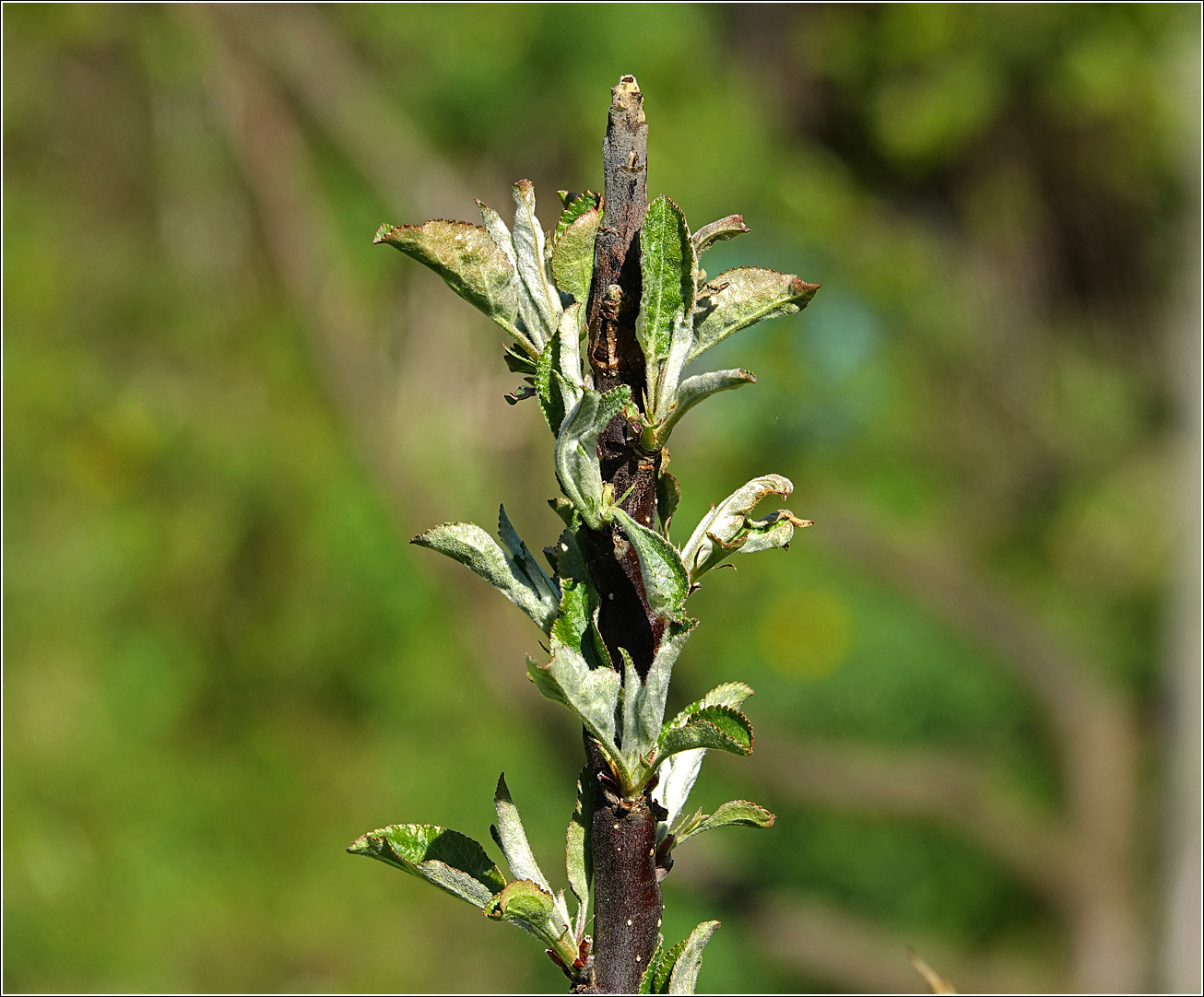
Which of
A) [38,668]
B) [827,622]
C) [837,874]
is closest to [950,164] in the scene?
[827,622]

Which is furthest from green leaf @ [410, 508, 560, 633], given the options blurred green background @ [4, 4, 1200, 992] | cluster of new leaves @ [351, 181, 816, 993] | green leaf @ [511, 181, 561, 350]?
blurred green background @ [4, 4, 1200, 992]

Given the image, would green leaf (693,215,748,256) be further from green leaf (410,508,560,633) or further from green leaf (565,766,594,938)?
green leaf (565,766,594,938)

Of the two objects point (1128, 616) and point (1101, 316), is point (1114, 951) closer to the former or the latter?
point (1128, 616)

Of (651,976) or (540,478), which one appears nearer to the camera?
(651,976)

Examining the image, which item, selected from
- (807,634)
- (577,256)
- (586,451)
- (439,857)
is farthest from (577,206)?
(807,634)

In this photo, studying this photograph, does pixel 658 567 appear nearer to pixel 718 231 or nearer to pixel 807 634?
pixel 718 231

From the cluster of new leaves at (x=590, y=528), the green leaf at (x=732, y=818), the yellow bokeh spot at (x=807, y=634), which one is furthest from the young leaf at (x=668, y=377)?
the yellow bokeh spot at (x=807, y=634)

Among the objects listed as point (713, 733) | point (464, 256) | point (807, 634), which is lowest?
point (713, 733)
